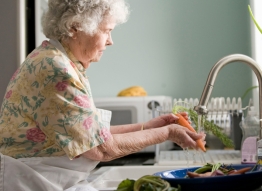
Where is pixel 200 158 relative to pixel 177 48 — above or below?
below

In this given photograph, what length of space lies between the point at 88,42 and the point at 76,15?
0.10 meters

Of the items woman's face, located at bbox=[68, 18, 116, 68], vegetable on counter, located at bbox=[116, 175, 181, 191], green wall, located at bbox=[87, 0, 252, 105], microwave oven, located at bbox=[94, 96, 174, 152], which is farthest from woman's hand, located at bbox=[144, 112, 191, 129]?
green wall, located at bbox=[87, 0, 252, 105]

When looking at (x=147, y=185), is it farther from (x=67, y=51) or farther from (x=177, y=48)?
(x=177, y=48)

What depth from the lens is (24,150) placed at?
55.0 inches

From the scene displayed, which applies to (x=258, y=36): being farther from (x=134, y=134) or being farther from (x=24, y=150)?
(x=24, y=150)

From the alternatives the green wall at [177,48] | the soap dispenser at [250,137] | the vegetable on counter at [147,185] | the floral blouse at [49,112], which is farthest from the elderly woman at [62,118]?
the green wall at [177,48]

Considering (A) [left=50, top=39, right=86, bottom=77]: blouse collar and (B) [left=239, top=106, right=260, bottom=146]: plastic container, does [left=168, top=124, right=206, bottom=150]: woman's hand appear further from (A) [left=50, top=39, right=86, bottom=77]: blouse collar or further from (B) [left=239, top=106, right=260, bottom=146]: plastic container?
(B) [left=239, top=106, right=260, bottom=146]: plastic container

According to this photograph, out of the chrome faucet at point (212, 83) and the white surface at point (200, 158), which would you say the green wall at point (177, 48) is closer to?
the white surface at point (200, 158)

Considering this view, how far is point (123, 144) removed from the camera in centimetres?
137

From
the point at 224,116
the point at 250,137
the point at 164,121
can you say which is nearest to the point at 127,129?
the point at 164,121

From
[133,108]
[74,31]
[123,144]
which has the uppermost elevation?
[74,31]

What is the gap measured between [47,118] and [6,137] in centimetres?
17

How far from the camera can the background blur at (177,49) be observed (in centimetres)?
319

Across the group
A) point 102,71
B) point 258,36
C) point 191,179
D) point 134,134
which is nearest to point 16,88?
point 134,134
